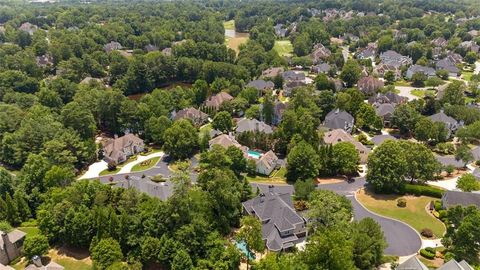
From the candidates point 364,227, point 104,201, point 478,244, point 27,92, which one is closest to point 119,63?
point 27,92

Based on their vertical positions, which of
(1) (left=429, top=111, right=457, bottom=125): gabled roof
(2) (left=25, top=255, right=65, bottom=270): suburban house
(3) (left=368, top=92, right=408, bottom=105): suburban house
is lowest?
(3) (left=368, top=92, right=408, bottom=105): suburban house

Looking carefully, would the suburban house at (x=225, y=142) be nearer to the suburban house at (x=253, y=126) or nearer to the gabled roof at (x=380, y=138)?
the suburban house at (x=253, y=126)

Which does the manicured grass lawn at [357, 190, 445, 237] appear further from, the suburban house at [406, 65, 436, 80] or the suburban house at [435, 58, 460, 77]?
the suburban house at [435, 58, 460, 77]

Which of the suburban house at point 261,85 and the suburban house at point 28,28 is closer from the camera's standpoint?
the suburban house at point 261,85

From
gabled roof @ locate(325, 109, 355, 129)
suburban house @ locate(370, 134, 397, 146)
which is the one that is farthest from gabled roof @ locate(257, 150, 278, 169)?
suburban house @ locate(370, 134, 397, 146)

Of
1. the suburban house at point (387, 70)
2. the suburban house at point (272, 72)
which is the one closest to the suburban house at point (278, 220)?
the suburban house at point (272, 72)

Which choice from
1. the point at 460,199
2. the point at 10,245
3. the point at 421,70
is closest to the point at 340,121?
the point at 460,199
